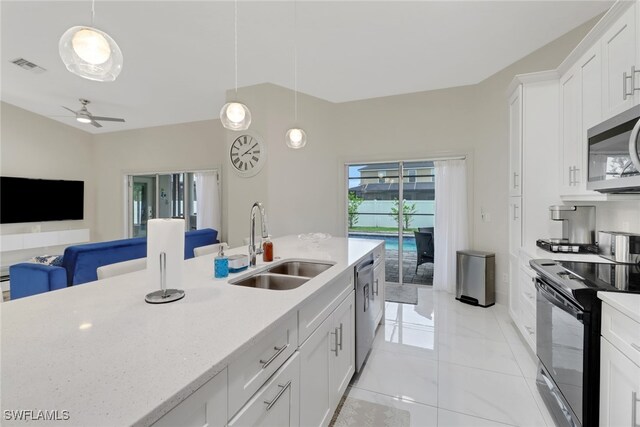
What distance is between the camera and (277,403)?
111 cm

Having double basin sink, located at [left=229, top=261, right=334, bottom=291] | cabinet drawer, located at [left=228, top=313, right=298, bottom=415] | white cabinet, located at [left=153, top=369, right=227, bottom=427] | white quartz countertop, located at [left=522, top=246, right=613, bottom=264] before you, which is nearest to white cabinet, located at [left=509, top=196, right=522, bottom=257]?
white quartz countertop, located at [left=522, top=246, right=613, bottom=264]

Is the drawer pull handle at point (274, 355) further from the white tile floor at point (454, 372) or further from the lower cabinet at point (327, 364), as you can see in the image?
the white tile floor at point (454, 372)

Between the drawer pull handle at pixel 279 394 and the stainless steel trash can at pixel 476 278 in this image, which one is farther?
the stainless steel trash can at pixel 476 278

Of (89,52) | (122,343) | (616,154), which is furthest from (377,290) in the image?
(89,52)

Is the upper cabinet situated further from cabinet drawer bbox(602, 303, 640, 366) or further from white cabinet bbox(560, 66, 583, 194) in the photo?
cabinet drawer bbox(602, 303, 640, 366)

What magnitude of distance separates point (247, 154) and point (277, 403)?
365cm

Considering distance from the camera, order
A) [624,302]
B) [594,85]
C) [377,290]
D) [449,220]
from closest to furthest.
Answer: [624,302] < [594,85] < [377,290] < [449,220]

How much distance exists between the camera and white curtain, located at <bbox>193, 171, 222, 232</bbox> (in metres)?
5.45

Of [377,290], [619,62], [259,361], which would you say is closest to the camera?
[259,361]

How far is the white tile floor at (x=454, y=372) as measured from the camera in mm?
1869

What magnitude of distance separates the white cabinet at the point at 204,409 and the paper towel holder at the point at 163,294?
54cm

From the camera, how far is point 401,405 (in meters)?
1.94

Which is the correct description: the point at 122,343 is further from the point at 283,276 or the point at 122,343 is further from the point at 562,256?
the point at 562,256
